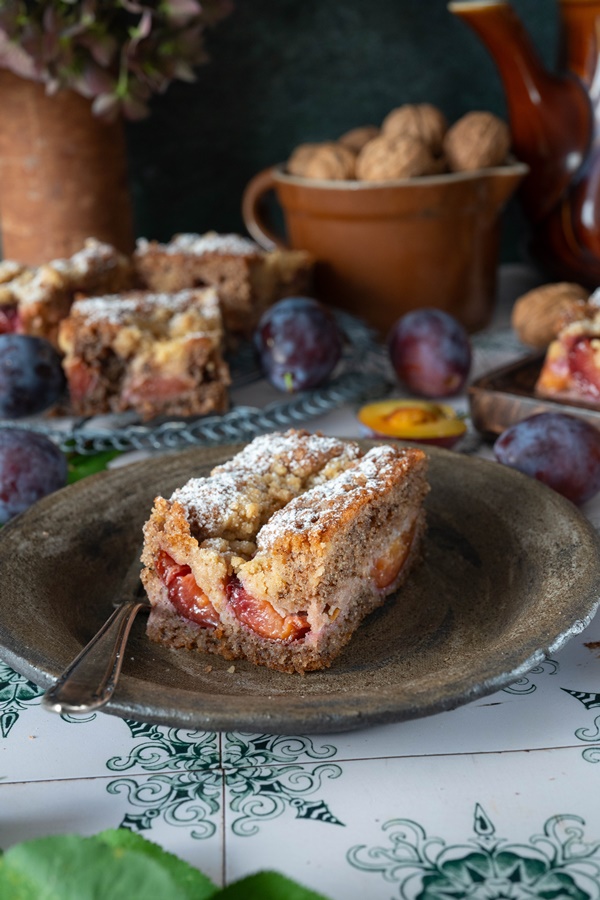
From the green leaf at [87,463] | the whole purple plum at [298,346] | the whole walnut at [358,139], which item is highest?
the whole walnut at [358,139]

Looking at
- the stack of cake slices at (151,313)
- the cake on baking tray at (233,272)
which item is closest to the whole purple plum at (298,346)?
the stack of cake slices at (151,313)

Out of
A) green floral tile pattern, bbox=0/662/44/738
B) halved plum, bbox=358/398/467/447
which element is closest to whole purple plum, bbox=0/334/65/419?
halved plum, bbox=358/398/467/447

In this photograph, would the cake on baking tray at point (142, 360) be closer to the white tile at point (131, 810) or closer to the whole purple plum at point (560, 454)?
the whole purple plum at point (560, 454)

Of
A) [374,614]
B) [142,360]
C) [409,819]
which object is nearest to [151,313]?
[142,360]

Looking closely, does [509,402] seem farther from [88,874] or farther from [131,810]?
[88,874]

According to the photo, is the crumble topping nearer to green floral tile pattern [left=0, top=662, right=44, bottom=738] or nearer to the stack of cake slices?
the stack of cake slices

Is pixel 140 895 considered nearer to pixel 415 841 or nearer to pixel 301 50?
pixel 415 841
